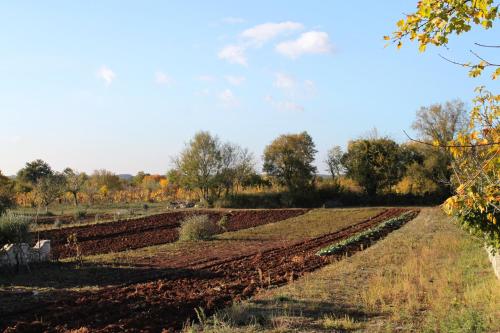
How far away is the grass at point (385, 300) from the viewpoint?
25.6 feet

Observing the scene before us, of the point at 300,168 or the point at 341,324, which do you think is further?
Result: the point at 300,168

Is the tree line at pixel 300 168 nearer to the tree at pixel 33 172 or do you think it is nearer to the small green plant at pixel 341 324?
the tree at pixel 33 172

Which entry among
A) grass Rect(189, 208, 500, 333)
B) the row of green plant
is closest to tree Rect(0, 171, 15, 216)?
the row of green plant

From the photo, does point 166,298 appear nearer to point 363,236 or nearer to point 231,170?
point 363,236

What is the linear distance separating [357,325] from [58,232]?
69.3 feet

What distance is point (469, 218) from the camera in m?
10.9

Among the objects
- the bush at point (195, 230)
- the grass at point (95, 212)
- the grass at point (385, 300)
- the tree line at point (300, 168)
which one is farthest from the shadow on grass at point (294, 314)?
the tree line at point (300, 168)

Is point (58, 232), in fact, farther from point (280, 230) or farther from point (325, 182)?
point (325, 182)

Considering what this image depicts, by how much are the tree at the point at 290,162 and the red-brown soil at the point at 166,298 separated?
3231 cm

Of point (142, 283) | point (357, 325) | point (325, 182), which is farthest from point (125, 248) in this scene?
point (325, 182)

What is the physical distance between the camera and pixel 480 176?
7.05 metres

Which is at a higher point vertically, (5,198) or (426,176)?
(426,176)

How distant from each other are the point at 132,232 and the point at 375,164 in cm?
2926

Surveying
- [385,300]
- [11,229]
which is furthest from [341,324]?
[11,229]
